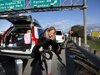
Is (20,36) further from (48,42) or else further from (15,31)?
(48,42)

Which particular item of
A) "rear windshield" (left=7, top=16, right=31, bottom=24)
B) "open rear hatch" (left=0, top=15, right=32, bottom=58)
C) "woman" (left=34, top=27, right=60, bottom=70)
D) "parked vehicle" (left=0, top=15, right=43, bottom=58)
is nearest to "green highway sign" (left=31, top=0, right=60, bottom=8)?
"open rear hatch" (left=0, top=15, right=32, bottom=58)

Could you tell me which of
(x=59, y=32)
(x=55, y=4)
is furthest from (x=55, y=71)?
(x=55, y=4)

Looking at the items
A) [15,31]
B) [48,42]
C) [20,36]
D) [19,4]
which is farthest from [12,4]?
[48,42]

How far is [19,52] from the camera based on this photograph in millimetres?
12383

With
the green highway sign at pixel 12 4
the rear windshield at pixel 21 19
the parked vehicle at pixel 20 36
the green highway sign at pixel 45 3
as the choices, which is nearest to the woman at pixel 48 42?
the parked vehicle at pixel 20 36

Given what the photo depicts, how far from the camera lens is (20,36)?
14.9m

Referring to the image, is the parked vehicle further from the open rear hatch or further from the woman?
the woman

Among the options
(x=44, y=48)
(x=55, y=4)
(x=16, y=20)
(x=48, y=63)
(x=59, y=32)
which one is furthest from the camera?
(x=55, y=4)

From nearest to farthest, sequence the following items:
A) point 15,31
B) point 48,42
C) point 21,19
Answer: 1. point 48,42
2. point 21,19
3. point 15,31

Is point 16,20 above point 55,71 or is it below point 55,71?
above

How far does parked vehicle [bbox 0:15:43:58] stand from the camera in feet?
39.6

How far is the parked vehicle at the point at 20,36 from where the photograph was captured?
12.1 metres

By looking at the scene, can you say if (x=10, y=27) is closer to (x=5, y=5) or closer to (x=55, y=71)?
(x=55, y=71)

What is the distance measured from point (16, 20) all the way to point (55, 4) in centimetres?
2421
